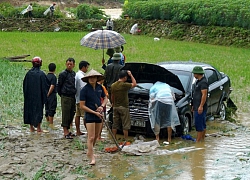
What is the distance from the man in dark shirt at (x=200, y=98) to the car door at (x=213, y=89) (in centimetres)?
173

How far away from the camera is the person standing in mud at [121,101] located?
950 cm

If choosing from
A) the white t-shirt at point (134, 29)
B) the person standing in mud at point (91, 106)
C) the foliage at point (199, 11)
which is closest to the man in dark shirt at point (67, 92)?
the person standing in mud at point (91, 106)

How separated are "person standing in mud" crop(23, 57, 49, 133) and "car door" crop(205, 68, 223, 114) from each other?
396 cm

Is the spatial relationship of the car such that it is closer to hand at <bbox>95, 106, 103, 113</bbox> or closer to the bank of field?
hand at <bbox>95, 106, 103, 113</bbox>

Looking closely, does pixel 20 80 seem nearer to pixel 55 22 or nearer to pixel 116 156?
pixel 116 156

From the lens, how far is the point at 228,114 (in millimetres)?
12664

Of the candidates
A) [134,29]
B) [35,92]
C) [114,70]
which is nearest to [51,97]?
[35,92]

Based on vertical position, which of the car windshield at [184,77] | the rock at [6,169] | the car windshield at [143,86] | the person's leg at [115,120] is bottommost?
the rock at [6,169]

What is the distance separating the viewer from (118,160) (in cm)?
841

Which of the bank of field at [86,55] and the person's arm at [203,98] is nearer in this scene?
the person's arm at [203,98]

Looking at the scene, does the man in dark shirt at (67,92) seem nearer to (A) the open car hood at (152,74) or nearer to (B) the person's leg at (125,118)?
(B) the person's leg at (125,118)

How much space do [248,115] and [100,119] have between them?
589 cm

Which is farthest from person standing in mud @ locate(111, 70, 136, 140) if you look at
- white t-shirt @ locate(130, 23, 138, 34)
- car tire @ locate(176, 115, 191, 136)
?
white t-shirt @ locate(130, 23, 138, 34)

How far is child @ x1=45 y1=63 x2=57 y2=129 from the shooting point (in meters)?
10.7
